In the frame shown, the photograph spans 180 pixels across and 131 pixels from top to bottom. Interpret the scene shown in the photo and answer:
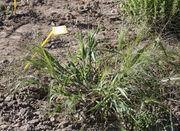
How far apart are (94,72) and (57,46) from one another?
548mm

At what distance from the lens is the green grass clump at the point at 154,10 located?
3045 millimetres

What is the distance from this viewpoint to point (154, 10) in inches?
121

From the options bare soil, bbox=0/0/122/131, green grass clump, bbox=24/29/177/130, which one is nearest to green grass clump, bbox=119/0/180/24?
bare soil, bbox=0/0/122/131

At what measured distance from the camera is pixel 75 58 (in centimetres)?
254

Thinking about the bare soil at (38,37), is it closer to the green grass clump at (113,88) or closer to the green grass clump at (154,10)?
the green grass clump at (113,88)

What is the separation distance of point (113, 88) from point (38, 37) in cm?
97

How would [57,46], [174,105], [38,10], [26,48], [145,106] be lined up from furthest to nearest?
[38,10] < [57,46] < [26,48] < [174,105] < [145,106]

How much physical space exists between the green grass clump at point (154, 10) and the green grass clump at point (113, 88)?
1.89 ft

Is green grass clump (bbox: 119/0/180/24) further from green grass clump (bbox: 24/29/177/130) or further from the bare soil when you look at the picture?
green grass clump (bbox: 24/29/177/130)

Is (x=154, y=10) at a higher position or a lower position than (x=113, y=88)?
higher

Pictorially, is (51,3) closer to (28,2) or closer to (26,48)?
(28,2)

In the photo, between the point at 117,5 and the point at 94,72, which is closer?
the point at 94,72

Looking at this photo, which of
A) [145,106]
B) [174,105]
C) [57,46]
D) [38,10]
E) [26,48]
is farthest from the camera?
[38,10]

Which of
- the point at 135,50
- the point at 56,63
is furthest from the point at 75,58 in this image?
the point at 135,50
